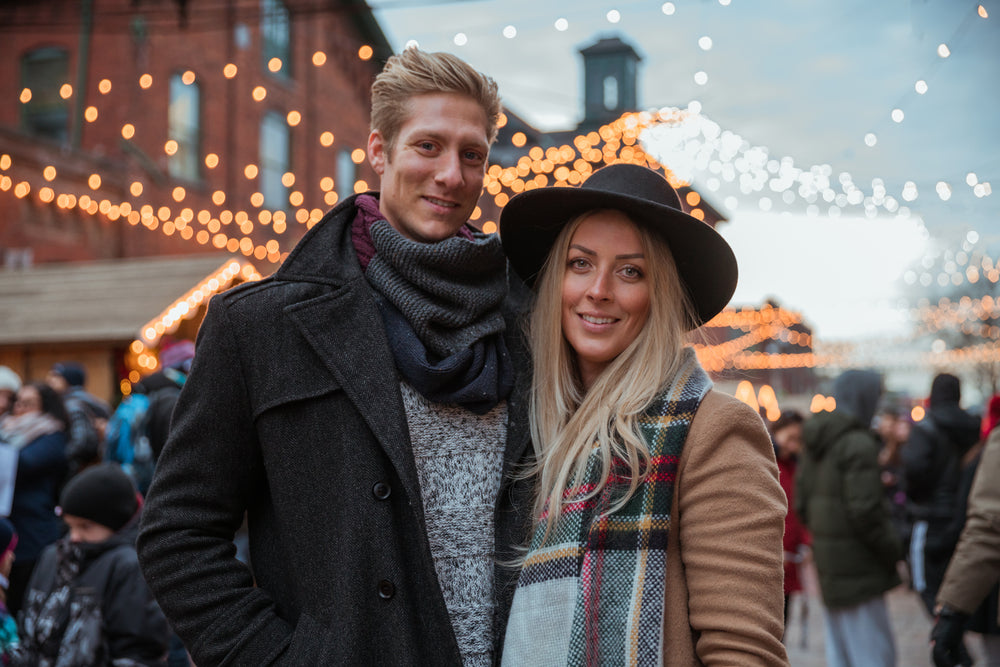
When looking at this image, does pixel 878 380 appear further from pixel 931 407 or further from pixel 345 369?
pixel 345 369

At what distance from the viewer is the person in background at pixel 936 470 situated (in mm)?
5633

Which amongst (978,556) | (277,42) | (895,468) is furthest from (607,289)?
(277,42)

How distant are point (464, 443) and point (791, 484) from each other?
5241 mm

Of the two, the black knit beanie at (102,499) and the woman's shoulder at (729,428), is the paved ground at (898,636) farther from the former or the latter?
the woman's shoulder at (729,428)

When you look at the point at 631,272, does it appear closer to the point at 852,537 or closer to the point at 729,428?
the point at 729,428

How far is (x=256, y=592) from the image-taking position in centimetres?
192

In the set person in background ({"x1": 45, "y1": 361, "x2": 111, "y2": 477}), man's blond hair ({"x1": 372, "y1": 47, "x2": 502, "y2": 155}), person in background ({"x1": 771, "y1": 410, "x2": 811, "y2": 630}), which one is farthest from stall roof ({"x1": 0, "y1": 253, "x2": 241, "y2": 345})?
man's blond hair ({"x1": 372, "y1": 47, "x2": 502, "y2": 155})

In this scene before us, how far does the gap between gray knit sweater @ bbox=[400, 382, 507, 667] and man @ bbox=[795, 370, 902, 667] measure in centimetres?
389

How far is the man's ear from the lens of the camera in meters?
2.31

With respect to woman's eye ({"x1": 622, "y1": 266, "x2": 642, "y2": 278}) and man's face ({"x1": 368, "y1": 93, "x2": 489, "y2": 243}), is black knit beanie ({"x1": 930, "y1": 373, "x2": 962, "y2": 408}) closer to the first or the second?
woman's eye ({"x1": 622, "y1": 266, "x2": 642, "y2": 278})

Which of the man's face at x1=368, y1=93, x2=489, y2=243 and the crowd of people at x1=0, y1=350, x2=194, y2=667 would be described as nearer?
the man's face at x1=368, y1=93, x2=489, y2=243

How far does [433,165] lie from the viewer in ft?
7.25

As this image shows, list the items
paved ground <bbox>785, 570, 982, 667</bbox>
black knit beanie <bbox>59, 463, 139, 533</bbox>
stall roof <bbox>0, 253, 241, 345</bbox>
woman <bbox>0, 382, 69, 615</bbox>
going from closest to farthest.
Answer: black knit beanie <bbox>59, 463, 139, 533</bbox>
woman <bbox>0, 382, 69, 615</bbox>
paved ground <bbox>785, 570, 982, 667</bbox>
stall roof <bbox>0, 253, 241, 345</bbox>

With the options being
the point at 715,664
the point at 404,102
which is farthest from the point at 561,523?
the point at 404,102
